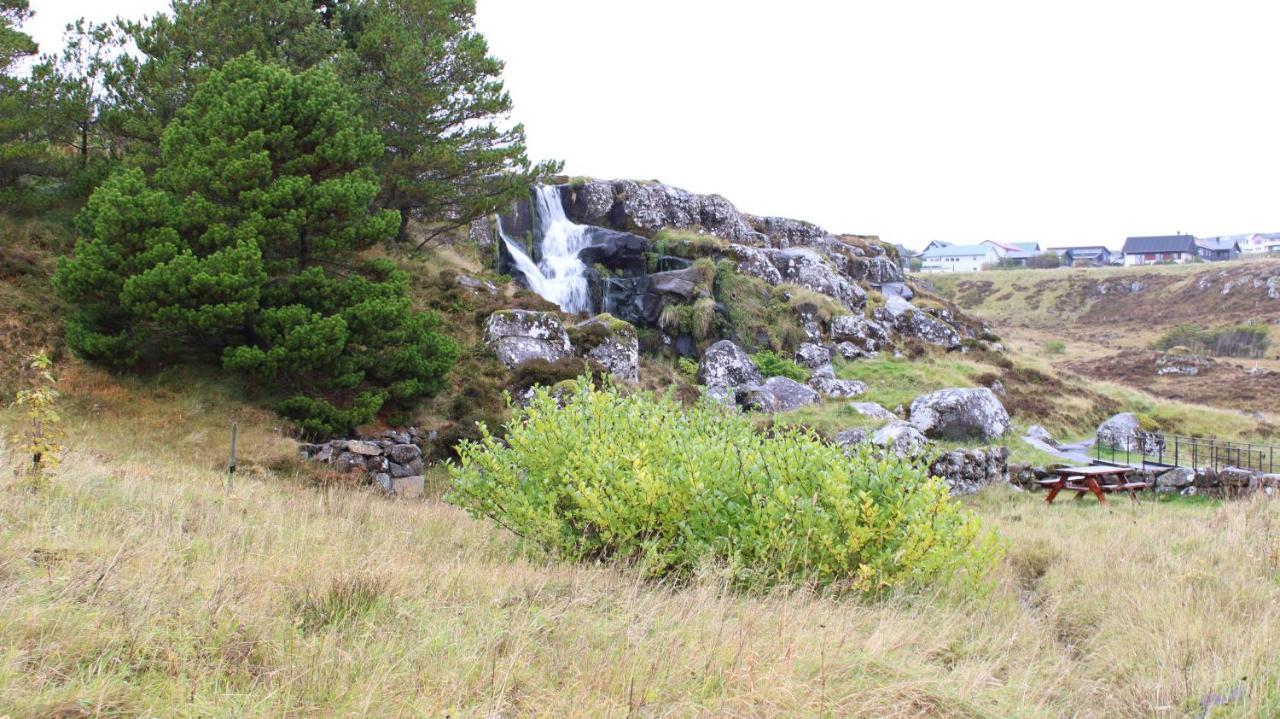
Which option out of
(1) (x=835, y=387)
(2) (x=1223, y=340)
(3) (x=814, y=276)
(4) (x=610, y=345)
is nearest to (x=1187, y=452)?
(1) (x=835, y=387)

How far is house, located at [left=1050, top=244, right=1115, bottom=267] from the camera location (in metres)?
110

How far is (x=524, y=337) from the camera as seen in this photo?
20.1 metres

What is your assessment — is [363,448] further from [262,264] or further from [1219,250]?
[1219,250]

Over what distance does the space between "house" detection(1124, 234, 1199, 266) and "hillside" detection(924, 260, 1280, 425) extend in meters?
25.2

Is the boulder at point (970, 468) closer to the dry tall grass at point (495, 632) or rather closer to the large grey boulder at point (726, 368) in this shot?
the large grey boulder at point (726, 368)

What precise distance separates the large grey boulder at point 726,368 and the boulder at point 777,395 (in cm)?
48

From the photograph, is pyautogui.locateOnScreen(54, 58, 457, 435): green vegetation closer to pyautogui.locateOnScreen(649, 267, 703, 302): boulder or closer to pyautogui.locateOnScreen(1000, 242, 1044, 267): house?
pyautogui.locateOnScreen(649, 267, 703, 302): boulder

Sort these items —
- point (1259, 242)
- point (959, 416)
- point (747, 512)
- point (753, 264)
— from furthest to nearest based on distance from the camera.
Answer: point (1259, 242) < point (753, 264) < point (959, 416) < point (747, 512)

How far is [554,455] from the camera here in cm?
700

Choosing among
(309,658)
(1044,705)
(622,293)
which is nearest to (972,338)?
(622,293)

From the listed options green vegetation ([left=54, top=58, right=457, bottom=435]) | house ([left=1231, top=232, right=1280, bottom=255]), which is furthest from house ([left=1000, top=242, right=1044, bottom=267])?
green vegetation ([left=54, top=58, right=457, bottom=435])

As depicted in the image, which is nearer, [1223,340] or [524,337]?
[524,337]

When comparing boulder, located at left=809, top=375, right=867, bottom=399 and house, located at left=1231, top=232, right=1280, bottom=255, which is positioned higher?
house, located at left=1231, top=232, right=1280, bottom=255

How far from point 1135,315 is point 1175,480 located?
63.2 m
